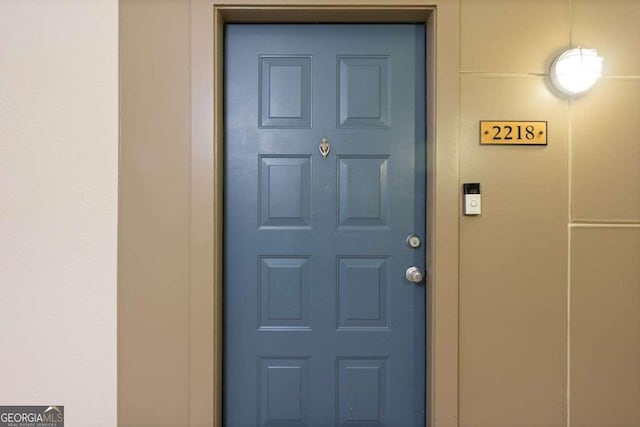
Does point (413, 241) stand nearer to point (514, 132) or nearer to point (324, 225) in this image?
point (324, 225)

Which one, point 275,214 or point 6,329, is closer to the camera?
point 6,329

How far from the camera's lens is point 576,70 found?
162 centimetres

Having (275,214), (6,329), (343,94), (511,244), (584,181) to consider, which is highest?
(343,94)

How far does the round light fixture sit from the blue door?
592 mm

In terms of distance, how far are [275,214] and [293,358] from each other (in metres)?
0.69

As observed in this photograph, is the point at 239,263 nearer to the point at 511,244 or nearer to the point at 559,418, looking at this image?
the point at 511,244

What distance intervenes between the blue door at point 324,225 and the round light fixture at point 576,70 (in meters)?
0.59

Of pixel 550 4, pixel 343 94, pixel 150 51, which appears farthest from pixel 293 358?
pixel 550 4

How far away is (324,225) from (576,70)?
127 centimetres

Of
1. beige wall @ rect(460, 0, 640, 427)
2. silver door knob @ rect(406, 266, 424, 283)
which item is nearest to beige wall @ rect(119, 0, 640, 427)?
beige wall @ rect(460, 0, 640, 427)

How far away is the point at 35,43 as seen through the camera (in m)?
1.70

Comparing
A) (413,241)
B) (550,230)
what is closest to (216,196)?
(413,241)

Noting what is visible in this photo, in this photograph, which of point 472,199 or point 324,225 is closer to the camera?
point 472,199

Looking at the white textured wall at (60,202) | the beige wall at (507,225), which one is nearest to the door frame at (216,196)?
the beige wall at (507,225)
